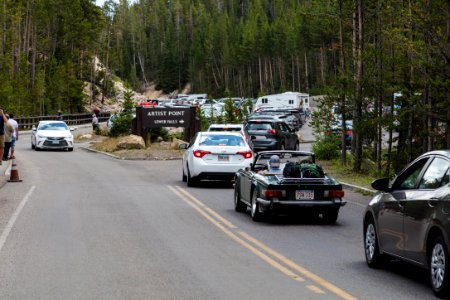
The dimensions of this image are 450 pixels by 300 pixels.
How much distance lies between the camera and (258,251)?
484 inches

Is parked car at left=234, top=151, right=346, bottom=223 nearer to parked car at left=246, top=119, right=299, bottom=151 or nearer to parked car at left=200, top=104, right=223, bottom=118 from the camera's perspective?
parked car at left=246, top=119, right=299, bottom=151

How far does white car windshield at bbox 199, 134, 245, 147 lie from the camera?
24.3m

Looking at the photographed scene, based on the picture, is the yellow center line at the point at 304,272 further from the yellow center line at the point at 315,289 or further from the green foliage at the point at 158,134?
the green foliage at the point at 158,134

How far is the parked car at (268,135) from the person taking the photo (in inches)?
1494

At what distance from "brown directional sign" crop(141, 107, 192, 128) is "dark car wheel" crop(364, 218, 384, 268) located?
32.3 metres

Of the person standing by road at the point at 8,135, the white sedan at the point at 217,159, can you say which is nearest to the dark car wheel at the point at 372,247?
the white sedan at the point at 217,159

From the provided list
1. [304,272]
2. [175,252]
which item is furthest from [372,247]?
[175,252]

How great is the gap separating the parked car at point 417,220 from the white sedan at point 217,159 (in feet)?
41.9

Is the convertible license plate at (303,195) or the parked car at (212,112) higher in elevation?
the parked car at (212,112)

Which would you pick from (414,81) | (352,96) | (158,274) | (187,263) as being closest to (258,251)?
(187,263)

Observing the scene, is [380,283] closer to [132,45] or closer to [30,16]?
[30,16]

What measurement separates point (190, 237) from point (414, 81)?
9.76 meters

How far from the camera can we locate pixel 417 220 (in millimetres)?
9211

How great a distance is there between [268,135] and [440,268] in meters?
29.4
